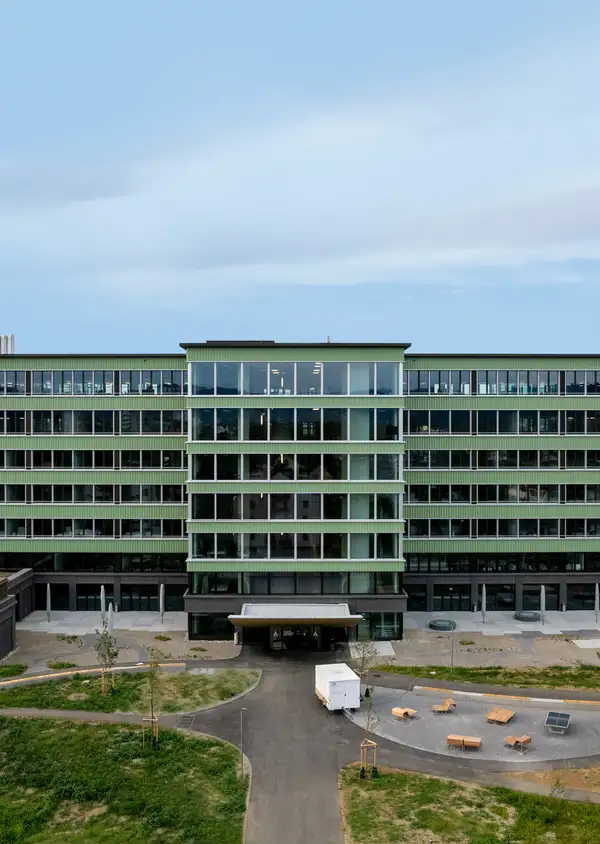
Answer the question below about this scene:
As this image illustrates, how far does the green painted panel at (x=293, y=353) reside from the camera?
51.3 meters

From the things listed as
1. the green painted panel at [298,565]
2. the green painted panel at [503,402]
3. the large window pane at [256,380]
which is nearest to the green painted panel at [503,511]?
the green painted panel at [503,402]

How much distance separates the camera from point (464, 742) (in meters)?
33.7

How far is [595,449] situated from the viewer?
198ft

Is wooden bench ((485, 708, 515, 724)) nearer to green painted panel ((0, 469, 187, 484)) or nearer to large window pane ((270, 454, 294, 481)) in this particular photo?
large window pane ((270, 454, 294, 481))

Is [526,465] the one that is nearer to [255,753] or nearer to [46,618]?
[255,753]

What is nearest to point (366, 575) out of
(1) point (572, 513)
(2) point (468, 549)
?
(2) point (468, 549)

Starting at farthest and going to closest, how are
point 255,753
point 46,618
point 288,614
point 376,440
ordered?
1. point 46,618
2. point 376,440
3. point 288,614
4. point 255,753

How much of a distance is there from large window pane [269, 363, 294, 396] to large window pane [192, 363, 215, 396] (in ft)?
14.4

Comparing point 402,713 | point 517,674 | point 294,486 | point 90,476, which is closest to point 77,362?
point 90,476

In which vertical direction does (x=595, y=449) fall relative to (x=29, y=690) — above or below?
above

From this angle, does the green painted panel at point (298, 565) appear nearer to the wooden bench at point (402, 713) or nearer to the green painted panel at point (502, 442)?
the green painted panel at point (502, 442)

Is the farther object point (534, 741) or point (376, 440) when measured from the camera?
point (376, 440)

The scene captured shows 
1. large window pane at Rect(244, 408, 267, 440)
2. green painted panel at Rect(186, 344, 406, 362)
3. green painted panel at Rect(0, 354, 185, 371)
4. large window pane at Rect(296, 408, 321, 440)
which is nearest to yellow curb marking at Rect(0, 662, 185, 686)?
large window pane at Rect(244, 408, 267, 440)

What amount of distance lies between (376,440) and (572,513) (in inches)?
830
